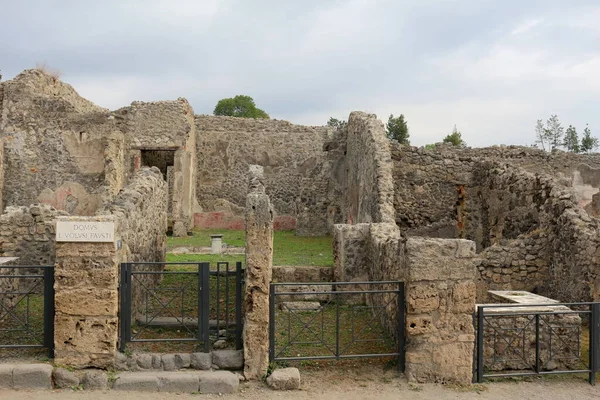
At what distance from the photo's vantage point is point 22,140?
674 inches

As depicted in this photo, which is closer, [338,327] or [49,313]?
[338,327]

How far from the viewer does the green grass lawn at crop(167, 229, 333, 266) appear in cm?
1171

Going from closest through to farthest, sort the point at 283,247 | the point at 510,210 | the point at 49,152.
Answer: the point at 510,210, the point at 283,247, the point at 49,152

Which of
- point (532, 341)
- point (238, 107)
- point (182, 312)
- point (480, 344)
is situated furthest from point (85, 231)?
point (238, 107)

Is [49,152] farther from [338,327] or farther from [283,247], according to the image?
[338,327]

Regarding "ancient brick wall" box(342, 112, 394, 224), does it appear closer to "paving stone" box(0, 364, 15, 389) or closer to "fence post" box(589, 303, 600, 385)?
"fence post" box(589, 303, 600, 385)

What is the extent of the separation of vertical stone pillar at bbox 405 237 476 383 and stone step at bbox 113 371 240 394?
6.52ft

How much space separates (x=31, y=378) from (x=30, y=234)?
423cm

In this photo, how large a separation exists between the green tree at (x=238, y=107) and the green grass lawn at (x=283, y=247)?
102ft

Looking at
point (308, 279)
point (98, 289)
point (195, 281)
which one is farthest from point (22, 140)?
point (98, 289)

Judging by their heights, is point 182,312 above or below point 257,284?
below

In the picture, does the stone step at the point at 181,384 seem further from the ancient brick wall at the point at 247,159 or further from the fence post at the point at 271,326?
the ancient brick wall at the point at 247,159

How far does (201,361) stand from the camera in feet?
20.7

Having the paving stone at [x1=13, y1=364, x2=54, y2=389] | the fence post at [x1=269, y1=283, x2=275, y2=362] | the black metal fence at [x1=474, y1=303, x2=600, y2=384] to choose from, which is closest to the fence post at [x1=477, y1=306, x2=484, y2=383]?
the black metal fence at [x1=474, y1=303, x2=600, y2=384]
